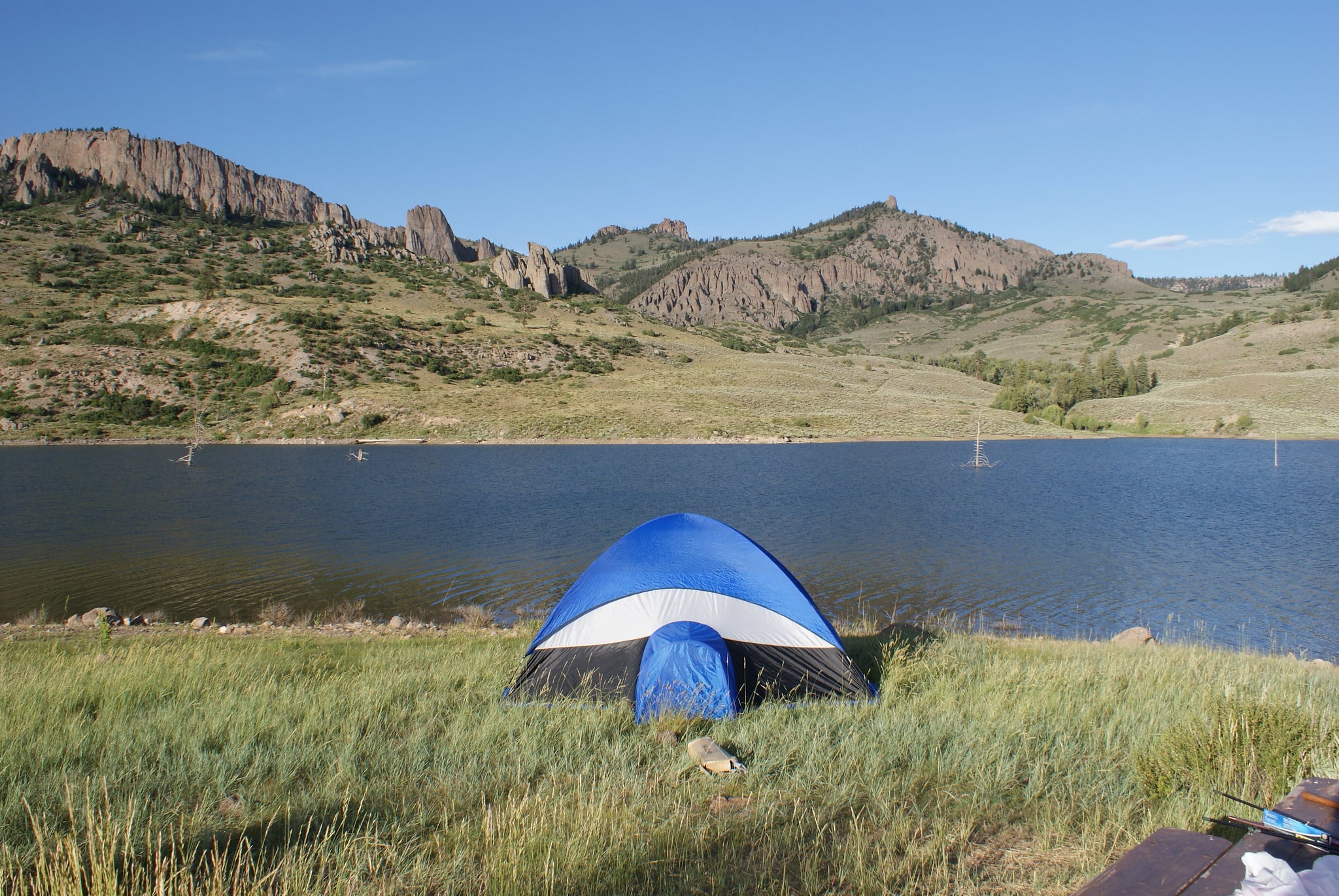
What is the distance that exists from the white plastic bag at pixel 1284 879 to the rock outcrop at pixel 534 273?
117147 mm

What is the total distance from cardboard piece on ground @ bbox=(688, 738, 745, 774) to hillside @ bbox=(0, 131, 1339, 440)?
184ft

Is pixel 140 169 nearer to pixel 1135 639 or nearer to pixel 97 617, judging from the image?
pixel 97 617

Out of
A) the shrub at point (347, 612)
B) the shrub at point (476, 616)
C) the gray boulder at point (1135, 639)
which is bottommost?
the gray boulder at point (1135, 639)

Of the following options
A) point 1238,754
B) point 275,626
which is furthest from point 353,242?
point 1238,754

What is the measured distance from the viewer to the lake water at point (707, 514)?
15.0m

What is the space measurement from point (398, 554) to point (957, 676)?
15.4 meters

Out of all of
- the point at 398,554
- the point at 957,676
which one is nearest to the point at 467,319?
the point at 398,554

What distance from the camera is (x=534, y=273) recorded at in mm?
117812

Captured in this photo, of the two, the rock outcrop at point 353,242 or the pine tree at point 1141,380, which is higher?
the rock outcrop at point 353,242

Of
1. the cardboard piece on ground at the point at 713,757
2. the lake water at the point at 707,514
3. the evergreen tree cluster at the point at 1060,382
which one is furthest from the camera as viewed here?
the evergreen tree cluster at the point at 1060,382

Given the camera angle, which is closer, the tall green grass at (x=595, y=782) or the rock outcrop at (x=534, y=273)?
the tall green grass at (x=595, y=782)

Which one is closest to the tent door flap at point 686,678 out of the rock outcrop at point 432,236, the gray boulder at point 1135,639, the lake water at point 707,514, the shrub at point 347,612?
the gray boulder at point 1135,639

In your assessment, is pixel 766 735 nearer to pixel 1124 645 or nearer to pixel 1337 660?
pixel 1124 645

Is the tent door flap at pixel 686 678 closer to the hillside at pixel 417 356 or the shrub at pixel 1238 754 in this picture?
the shrub at pixel 1238 754
